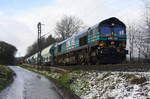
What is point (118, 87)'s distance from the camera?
39.8ft

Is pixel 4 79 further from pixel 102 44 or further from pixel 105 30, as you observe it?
pixel 105 30

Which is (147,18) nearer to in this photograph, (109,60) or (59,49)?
(59,49)

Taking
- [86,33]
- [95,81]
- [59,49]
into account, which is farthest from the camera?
[59,49]

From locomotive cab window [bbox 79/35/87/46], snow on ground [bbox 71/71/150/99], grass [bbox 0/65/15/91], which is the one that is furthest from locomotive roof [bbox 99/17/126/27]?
grass [bbox 0/65/15/91]

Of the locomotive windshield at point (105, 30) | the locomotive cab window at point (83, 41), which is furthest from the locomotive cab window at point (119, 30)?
the locomotive cab window at point (83, 41)

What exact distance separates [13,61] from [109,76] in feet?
347

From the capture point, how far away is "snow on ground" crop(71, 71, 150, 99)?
34.5 ft

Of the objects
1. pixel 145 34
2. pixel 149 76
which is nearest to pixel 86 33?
pixel 149 76

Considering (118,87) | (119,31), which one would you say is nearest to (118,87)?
(118,87)

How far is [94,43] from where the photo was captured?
24031 millimetres

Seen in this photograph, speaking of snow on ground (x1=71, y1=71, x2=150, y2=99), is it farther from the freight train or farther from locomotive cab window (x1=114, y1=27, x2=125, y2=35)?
locomotive cab window (x1=114, y1=27, x2=125, y2=35)

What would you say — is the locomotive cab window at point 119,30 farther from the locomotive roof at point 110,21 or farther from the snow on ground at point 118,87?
the snow on ground at point 118,87

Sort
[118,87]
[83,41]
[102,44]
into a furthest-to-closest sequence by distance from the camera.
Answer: [83,41], [102,44], [118,87]

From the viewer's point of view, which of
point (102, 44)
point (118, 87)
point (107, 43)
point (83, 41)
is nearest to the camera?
point (118, 87)
